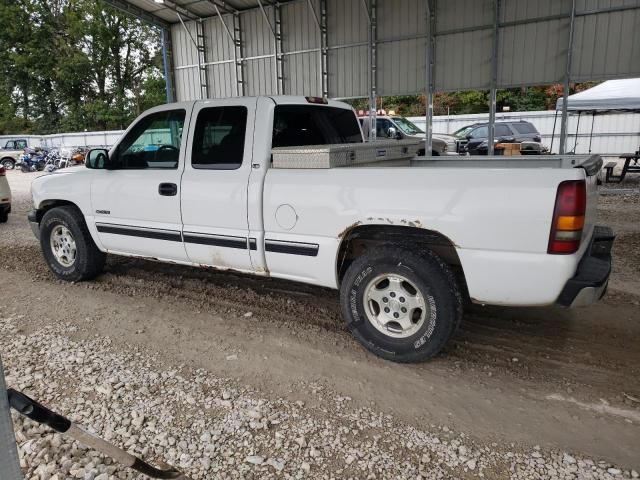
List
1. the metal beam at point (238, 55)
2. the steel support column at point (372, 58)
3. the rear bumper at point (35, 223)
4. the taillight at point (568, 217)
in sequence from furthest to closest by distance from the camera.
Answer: the metal beam at point (238, 55) < the steel support column at point (372, 58) < the rear bumper at point (35, 223) < the taillight at point (568, 217)

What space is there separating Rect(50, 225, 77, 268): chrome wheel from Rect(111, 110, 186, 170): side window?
117cm

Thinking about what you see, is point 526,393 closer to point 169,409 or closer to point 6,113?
point 169,409

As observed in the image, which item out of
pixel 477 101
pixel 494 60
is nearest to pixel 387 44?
pixel 494 60

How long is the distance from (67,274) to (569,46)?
11.0m

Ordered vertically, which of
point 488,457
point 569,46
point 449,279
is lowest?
point 488,457

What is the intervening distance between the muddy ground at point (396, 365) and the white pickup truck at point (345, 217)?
1.31 ft

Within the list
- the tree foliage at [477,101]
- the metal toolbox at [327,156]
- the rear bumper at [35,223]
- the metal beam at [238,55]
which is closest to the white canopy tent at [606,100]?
the metal beam at [238,55]

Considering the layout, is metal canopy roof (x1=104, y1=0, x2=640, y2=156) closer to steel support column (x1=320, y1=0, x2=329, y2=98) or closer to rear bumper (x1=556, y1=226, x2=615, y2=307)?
steel support column (x1=320, y1=0, x2=329, y2=98)

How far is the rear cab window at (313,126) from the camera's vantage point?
169 inches

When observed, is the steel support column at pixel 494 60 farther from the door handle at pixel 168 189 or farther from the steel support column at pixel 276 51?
the door handle at pixel 168 189

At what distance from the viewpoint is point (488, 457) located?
2.59m

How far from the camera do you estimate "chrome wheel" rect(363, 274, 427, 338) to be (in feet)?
11.6

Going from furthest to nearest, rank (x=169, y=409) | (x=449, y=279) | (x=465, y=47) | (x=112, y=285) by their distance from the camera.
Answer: (x=465, y=47) < (x=112, y=285) < (x=449, y=279) < (x=169, y=409)

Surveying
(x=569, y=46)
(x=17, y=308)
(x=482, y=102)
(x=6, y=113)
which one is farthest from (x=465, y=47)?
(x=6, y=113)
